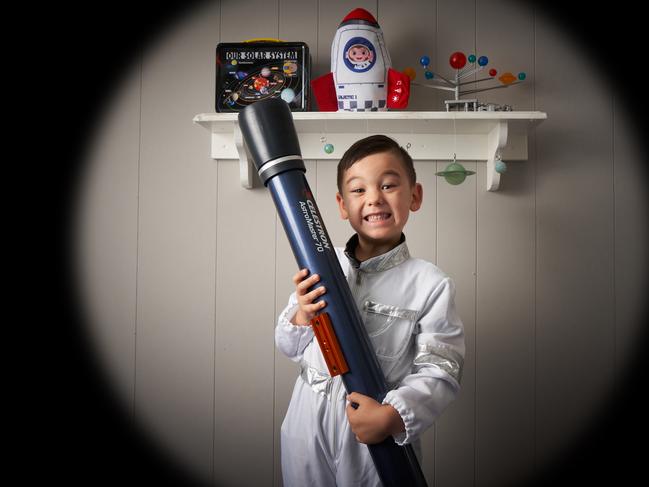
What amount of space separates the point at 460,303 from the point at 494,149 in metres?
0.38

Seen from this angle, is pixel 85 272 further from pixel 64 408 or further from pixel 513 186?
pixel 513 186

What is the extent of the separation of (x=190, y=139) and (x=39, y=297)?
550 millimetres

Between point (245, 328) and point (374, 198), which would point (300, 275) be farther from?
point (245, 328)

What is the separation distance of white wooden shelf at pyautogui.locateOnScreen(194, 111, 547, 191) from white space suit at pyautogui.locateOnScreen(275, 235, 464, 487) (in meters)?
0.38

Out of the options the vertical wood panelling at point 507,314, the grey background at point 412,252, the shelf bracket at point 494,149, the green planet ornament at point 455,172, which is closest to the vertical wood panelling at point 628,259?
the grey background at point 412,252

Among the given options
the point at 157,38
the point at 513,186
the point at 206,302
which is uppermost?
the point at 157,38

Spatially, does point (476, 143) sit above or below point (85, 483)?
above

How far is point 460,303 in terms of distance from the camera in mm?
1112

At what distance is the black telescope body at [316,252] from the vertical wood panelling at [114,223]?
0.67 m

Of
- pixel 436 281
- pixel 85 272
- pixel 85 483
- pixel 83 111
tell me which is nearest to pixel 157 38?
pixel 83 111

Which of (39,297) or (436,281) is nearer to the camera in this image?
(436,281)

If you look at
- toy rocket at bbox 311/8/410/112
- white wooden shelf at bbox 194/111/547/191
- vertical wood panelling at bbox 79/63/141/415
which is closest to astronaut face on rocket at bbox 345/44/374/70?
toy rocket at bbox 311/8/410/112

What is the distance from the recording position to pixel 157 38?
1.17 metres

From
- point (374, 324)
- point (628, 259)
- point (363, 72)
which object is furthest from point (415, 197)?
point (628, 259)
